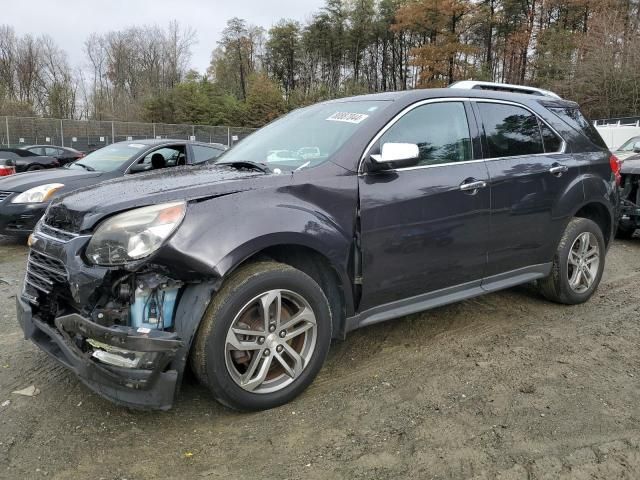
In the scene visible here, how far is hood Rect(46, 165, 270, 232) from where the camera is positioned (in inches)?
99.5

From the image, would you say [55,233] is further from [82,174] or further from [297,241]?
[82,174]

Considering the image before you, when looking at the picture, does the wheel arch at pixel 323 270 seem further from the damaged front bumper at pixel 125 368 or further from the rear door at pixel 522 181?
the rear door at pixel 522 181

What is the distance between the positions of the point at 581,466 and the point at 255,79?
57.5 meters

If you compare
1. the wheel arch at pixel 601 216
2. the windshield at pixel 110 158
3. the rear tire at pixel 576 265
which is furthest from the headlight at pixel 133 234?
the windshield at pixel 110 158

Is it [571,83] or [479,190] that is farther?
[571,83]

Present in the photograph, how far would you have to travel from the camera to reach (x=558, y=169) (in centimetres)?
405

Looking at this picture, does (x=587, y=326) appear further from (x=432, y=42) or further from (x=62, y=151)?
(x=432, y=42)

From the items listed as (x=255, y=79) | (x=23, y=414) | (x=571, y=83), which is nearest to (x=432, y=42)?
(x=571, y=83)

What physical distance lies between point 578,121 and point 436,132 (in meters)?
1.83

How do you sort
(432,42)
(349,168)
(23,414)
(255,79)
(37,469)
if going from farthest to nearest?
(255,79) → (432,42) → (349,168) → (23,414) → (37,469)

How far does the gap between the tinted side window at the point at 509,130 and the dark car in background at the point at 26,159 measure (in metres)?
14.8

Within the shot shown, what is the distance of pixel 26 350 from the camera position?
11.5 feet

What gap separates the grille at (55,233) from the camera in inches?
102

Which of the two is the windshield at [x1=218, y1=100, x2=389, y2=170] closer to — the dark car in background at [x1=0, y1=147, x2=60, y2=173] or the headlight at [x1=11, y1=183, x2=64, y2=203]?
the headlight at [x1=11, y1=183, x2=64, y2=203]
